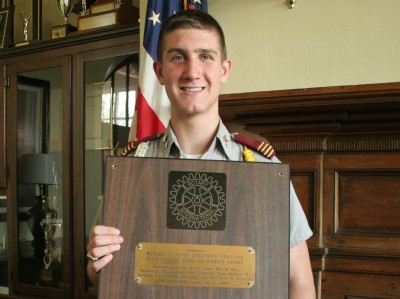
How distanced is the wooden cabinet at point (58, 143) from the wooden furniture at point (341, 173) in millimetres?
964

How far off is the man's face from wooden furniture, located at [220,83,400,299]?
1.86 feet

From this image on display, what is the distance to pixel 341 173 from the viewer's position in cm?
163

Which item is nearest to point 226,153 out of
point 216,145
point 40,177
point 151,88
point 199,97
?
point 216,145

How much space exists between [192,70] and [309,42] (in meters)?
0.74

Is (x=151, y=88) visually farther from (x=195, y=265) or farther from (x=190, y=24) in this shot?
(x=195, y=265)

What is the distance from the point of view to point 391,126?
4.93ft

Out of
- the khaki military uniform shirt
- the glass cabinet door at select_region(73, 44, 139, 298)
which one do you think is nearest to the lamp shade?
the glass cabinet door at select_region(73, 44, 139, 298)

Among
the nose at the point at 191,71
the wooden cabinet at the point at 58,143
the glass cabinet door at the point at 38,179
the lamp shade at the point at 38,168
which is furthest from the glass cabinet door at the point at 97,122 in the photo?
the nose at the point at 191,71

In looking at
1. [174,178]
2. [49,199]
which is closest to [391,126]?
[174,178]

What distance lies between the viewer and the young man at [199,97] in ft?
3.28

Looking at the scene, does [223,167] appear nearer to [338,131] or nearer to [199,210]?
Result: [199,210]

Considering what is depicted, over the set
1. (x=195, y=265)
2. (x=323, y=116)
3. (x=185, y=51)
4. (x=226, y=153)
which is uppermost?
(x=185, y=51)

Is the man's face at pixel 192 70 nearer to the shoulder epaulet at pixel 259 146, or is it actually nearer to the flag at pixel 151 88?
the shoulder epaulet at pixel 259 146

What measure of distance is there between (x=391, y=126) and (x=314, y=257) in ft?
1.68
